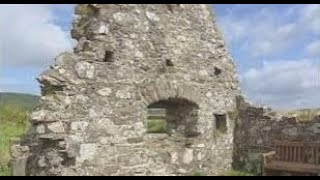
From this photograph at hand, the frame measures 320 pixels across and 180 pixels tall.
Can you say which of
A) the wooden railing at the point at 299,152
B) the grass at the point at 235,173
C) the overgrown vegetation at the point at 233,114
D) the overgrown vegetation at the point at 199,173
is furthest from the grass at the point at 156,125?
the wooden railing at the point at 299,152

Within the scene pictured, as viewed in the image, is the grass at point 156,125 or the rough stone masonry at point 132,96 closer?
the rough stone masonry at point 132,96

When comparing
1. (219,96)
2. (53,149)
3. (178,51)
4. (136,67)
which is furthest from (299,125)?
(53,149)

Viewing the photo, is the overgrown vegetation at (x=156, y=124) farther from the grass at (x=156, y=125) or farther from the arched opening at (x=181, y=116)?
the arched opening at (x=181, y=116)

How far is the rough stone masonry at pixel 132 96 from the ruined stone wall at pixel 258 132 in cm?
66

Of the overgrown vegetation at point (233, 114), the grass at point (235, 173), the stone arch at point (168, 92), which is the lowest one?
the grass at point (235, 173)

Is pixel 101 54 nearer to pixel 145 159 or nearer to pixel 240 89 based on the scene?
pixel 145 159

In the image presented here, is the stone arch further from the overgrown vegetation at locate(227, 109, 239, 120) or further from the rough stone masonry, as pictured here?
the overgrown vegetation at locate(227, 109, 239, 120)

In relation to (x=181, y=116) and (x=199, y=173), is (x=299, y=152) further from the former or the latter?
(x=181, y=116)

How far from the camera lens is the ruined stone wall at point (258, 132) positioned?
11.3 meters

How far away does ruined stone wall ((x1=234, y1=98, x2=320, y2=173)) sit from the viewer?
1127cm

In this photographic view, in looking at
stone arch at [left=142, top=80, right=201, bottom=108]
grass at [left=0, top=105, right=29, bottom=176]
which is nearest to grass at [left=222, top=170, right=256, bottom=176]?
stone arch at [left=142, top=80, right=201, bottom=108]

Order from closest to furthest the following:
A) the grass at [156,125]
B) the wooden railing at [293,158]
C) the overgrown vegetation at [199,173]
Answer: the wooden railing at [293,158], the overgrown vegetation at [199,173], the grass at [156,125]

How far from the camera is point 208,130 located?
420 inches
